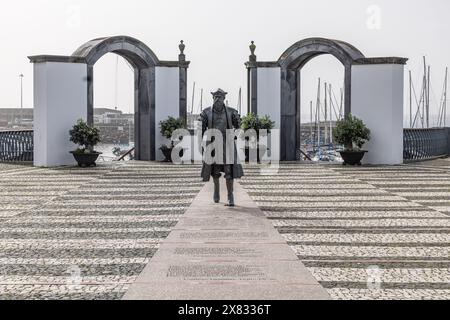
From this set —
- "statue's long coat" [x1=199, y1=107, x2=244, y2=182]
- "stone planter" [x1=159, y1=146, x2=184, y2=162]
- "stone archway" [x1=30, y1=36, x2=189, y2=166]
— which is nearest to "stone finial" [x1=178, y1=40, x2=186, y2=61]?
"stone archway" [x1=30, y1=36, x2=189, y2=166]

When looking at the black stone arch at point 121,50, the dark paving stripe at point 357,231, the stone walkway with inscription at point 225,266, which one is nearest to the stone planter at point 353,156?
the black stone arch at point 121,50

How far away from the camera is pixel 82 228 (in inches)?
366

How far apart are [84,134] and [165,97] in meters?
4.72

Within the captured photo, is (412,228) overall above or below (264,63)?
below

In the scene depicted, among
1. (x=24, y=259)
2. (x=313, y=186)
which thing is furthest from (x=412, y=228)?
(x=313, y=186)

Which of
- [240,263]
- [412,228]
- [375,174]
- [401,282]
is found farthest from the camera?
[375,174]

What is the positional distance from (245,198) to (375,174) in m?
6.94

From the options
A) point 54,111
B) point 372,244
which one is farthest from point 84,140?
point 372,244

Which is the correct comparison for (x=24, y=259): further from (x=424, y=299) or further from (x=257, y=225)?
(x=424, y=299)

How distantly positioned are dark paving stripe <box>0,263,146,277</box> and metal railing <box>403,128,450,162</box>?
1851 centimetres

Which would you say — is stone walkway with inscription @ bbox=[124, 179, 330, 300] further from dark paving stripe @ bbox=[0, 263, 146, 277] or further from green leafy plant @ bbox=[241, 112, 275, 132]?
green leafy plant @ bbox=[241, 112, 275, 132]

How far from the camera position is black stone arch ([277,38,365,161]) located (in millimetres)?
23312

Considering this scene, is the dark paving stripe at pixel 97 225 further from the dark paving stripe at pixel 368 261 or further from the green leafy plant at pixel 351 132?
the green leafy plant at pixel 351 132

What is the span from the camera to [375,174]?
1869 cm
